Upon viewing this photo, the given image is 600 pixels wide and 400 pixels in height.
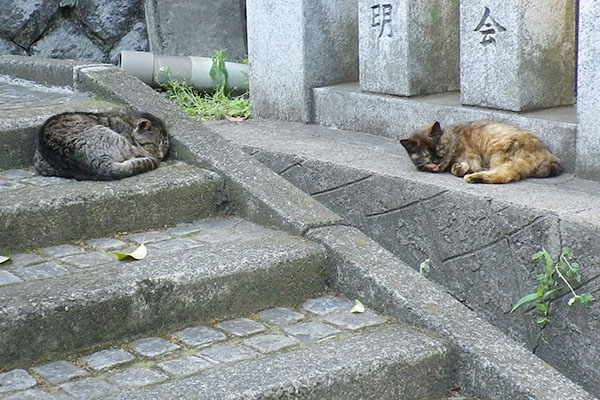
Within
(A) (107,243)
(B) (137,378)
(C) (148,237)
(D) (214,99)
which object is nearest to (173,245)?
(C) (148,237)

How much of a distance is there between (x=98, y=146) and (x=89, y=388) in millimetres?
1943

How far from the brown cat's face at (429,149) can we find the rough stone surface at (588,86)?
0.79m

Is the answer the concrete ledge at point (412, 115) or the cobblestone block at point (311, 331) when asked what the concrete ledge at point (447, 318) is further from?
the concrete ledge at point (412, 115)

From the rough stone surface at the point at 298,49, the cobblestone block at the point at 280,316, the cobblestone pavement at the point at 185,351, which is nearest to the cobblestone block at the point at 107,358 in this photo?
the cobblestone pavement at the point at 185,351

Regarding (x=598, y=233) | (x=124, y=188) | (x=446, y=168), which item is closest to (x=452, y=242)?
(x=446, y=168)

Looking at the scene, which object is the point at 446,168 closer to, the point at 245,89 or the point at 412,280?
the point at 412,280

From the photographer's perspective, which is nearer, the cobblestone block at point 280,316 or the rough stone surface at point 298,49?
the cobblestone block at point 280,316

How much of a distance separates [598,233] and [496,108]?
1.59 metres

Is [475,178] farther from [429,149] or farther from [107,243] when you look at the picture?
[107,243]

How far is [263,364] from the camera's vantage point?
4055mm

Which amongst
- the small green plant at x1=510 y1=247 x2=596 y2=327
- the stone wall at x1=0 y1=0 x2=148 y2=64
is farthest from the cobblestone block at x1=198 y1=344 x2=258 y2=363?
the stone wall at x1=0 y1=0 x2=148 y2=64

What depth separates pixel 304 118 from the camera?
761cm

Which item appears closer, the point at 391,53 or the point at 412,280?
the point at 412,280

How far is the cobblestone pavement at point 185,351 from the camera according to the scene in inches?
154
